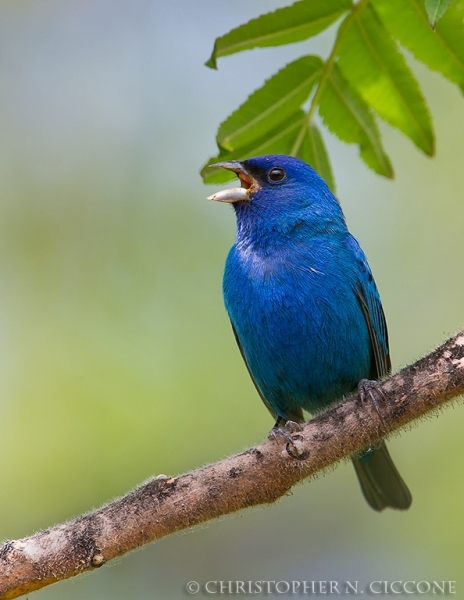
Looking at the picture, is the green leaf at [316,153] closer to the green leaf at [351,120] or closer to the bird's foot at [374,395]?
the green leaf at [351,120]

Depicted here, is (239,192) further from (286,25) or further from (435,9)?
(435,9)

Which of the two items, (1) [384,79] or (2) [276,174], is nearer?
(1) [384,79]

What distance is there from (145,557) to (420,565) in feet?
7.98

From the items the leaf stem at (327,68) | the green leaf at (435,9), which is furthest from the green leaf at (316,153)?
the green leaf at (435,9)

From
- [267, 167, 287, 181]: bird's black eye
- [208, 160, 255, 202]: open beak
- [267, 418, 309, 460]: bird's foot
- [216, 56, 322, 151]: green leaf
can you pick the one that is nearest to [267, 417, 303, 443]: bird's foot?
[267, 418, 309, 460]: bird's foot

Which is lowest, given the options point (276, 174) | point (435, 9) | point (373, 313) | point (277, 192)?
point (435, 9)

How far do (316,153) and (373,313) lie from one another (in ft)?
3.68

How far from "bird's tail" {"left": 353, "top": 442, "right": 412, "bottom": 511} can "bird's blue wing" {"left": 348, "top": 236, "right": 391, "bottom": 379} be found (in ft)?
1.86

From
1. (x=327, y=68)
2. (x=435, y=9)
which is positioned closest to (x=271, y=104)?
(x=327, y=68)

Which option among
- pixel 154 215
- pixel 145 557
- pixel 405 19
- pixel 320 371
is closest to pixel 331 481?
pixel 145 557

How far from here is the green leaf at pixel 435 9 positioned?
2.50 m

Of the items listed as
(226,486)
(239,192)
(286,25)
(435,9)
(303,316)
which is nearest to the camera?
(435,9)

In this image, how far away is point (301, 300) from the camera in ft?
14.4

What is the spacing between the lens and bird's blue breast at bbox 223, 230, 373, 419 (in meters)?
4.40
